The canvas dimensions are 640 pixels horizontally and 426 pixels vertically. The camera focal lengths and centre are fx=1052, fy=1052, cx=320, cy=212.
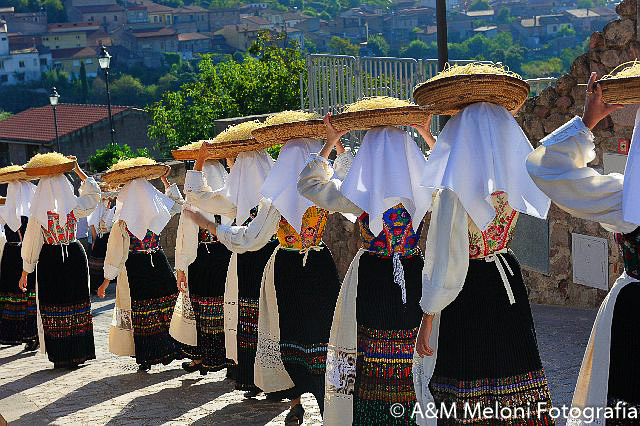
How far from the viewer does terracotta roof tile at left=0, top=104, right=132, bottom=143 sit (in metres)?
50.1

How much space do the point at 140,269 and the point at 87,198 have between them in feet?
3.54

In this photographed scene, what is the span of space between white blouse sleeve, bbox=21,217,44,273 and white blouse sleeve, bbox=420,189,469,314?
633 centimetres

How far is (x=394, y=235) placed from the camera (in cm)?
584

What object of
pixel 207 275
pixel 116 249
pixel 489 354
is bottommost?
pixel 207 275

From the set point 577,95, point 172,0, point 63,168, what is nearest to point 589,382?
point 577,95

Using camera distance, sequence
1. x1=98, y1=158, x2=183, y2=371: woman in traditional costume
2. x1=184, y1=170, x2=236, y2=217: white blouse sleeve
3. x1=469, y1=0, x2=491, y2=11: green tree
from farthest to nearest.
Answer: x1=469, y1=0, x2=491, y2=11: green tree
x1=98, y1=158, x2=183, y2=371: woman in traditional costume
x1=184, y1=170, x2=236, y2=217: white blouse sleeve

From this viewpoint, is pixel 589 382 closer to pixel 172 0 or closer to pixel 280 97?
pixel 280 97

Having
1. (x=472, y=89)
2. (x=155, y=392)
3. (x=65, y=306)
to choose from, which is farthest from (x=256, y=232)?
(x=65, y=306)

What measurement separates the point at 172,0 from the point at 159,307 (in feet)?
449

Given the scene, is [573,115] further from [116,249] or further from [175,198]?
[116,249]

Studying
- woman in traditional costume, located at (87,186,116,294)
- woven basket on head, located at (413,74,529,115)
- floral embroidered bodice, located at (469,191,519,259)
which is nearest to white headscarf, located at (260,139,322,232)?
woven basket on head, located at (413,74,529,115)

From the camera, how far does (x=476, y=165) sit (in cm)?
489

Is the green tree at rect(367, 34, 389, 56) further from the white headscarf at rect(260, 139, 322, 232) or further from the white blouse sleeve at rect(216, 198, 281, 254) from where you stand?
the white headscarf at rect(260, 139, 322, 232)

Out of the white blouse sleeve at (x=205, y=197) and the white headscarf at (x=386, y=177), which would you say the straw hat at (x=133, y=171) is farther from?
the white headscarf at (x=386, y=177)
